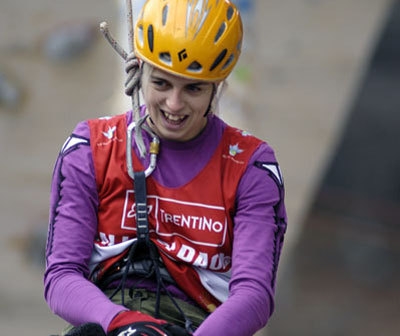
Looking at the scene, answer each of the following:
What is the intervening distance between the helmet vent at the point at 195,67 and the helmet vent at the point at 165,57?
0.07 m

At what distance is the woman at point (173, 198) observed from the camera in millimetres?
3609

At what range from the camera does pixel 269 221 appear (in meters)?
3.69

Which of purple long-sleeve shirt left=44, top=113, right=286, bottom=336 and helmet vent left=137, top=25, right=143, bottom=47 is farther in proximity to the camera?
helmet vent left=137, top=25, right=143, bottom=47

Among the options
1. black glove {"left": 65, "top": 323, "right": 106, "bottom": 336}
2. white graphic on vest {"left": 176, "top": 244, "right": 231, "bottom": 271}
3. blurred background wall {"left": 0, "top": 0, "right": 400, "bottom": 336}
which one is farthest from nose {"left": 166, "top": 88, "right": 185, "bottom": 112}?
blurred background wall {"left": 0, "top": 0, "right": 400, "bottom": 336}

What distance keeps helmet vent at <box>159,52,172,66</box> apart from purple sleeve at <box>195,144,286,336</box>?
44 cm

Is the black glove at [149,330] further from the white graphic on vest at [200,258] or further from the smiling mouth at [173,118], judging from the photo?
the smiling mouth at [173,118]

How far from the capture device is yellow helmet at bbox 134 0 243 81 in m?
3.59

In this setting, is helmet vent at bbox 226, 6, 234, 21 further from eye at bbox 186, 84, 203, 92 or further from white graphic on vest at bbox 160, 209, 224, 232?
white graphic on vest at bbox 160, 209, 224, 232

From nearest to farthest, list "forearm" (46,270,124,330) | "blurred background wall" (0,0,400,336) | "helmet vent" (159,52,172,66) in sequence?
1. "forearm" (46,270,124,330)
2. "helmet vent" (159,52,172,66)
3. "blurred background wall" (0,0,400,336)

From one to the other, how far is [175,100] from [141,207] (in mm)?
365

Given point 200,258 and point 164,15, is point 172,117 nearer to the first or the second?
point 164,15

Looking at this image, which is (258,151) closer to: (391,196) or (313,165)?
(313,165)

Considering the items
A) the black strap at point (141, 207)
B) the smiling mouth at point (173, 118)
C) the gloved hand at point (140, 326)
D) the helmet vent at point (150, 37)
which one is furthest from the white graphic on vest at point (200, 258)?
the helmet vent at point (150, 37)

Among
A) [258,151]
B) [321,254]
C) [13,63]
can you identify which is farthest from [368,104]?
[258,151]
